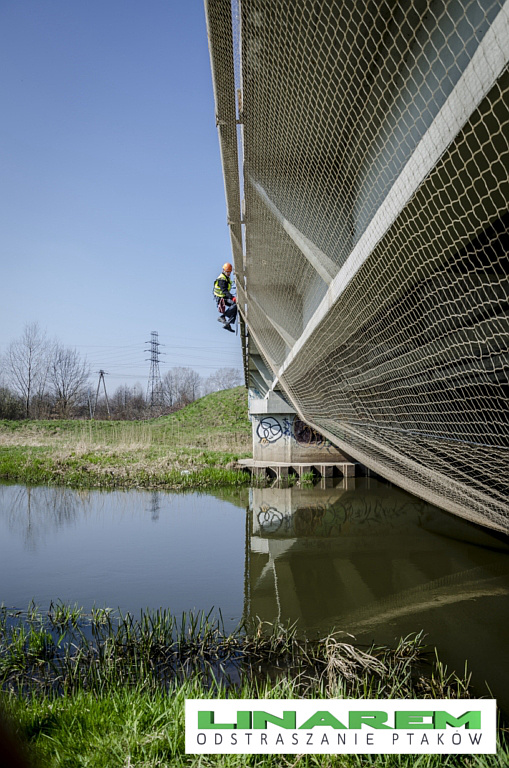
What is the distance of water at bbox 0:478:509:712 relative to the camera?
6668mm

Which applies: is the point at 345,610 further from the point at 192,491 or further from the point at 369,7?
the point at 192,491

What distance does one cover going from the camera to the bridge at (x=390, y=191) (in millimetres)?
2475

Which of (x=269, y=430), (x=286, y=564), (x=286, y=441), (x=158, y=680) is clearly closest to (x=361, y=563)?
(x=286, y=564)

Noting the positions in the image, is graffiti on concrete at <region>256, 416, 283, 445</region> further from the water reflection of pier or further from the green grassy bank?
the water reflection of pier

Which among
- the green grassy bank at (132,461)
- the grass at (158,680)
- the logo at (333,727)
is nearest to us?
the logo at (333,727)

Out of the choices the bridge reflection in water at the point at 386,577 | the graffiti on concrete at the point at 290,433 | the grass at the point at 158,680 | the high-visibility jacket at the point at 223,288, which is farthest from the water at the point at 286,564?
the high-visibility jacket at the point at 223,288

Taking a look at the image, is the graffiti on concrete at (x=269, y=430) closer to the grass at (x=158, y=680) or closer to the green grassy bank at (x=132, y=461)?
the green grassy bank at (x=132, y=461)

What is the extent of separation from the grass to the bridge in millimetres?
2105

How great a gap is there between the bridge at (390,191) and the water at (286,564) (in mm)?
1533

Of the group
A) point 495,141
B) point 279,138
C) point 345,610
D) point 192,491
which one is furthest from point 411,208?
point 192,491

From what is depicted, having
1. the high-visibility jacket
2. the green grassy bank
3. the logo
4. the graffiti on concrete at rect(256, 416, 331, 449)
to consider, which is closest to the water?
the logo

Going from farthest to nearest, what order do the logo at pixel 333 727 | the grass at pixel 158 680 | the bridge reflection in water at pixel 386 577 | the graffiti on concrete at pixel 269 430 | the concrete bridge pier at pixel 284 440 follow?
the graffiti on concrete at pixel 269 430, the concrete bridge pier at pixel 284 440, the bridge reflection in water at pixel 386 577, the grass at pixel 158 680, the logo at pixel 333 727

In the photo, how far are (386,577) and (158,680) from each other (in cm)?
467

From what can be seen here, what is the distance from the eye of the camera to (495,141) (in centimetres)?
239
